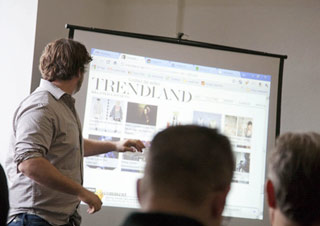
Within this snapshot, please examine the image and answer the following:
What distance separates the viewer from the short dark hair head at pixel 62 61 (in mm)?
2221

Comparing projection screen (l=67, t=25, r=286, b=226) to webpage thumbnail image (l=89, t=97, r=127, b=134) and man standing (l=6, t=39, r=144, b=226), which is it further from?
man standing (l=6, t=39, r=144, b=226)

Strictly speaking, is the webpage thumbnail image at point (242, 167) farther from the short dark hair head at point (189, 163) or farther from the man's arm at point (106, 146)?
the short dark hair head at point (189, 163)

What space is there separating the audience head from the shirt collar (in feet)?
4.41

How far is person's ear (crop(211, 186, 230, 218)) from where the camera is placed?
869mm

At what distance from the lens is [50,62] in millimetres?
2234

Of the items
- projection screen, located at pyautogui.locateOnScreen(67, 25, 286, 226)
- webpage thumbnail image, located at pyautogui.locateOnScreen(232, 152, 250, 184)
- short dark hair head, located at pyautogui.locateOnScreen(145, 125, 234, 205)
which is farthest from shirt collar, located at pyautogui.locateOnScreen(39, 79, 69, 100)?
webpage thumbnail image, located at pyautogui.locateOnScreen(232, 152, 250, 184)

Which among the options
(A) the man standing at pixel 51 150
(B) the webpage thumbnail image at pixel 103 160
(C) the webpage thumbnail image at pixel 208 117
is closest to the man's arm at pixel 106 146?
(A) the man standing at pixel 51 150

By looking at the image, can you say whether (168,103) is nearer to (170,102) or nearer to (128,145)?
(170,102)

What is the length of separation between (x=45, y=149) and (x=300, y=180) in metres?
1.19

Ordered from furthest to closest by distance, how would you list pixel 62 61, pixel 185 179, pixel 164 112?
pixel 164 112 → pixel 62 61 → pixel 185 179

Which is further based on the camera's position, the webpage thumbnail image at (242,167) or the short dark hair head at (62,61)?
the webpage thumbnail image at (242,167)

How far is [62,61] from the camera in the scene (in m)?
2.22

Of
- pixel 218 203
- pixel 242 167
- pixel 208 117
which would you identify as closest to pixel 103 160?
pixel 208 117

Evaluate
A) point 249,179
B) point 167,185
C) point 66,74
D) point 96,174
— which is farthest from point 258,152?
point 167,185
